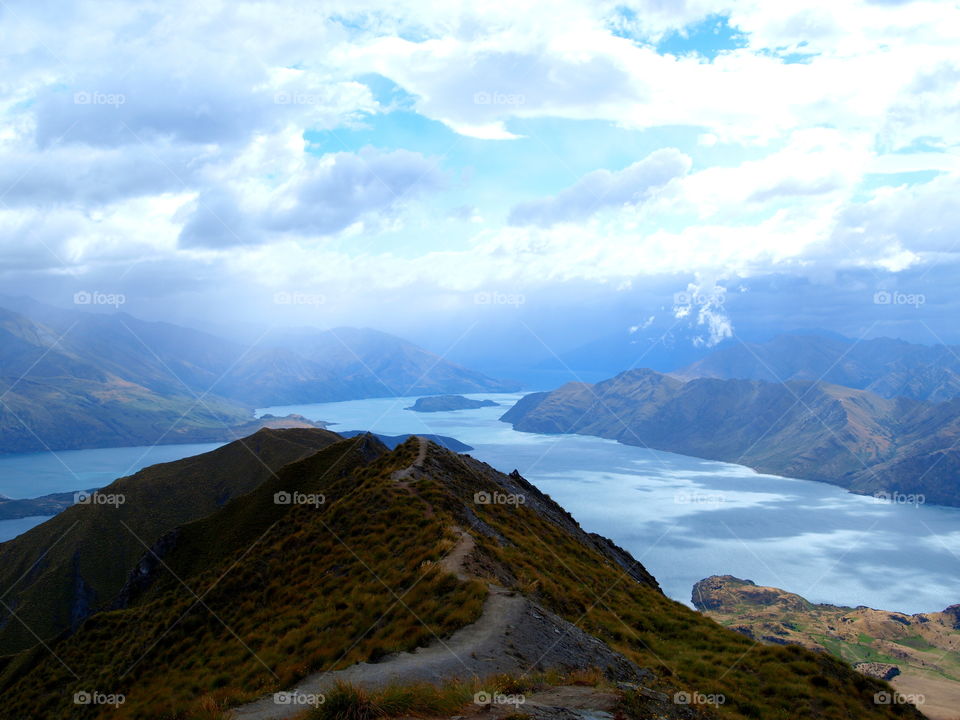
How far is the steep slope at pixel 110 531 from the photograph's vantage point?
103 metres

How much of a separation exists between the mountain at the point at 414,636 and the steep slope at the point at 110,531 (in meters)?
65.7

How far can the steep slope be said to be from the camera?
103312 millimetres

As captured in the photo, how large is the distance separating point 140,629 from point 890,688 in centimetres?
4653

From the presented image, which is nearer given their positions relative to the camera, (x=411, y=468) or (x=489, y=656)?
(x=489, y=656)

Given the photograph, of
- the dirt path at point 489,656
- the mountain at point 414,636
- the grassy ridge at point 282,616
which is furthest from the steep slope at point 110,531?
the dirt path at point 489,656

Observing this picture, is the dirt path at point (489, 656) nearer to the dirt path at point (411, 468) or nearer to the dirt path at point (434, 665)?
the dirt path at point (434, 665)

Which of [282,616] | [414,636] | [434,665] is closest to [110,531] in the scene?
[282,616]

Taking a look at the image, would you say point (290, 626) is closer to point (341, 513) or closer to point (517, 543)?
point (341, 513)

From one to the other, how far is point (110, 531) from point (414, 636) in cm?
12604

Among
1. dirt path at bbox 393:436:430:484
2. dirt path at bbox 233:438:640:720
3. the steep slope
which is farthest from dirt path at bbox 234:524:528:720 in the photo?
the steep slope

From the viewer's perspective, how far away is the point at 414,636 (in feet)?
68.3

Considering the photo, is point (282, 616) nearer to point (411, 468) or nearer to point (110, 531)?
point (411, 468)

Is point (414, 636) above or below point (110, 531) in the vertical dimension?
above

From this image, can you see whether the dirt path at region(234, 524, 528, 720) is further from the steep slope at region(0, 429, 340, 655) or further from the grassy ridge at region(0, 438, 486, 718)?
the steep slope at region(0, 429, 340, 655)
